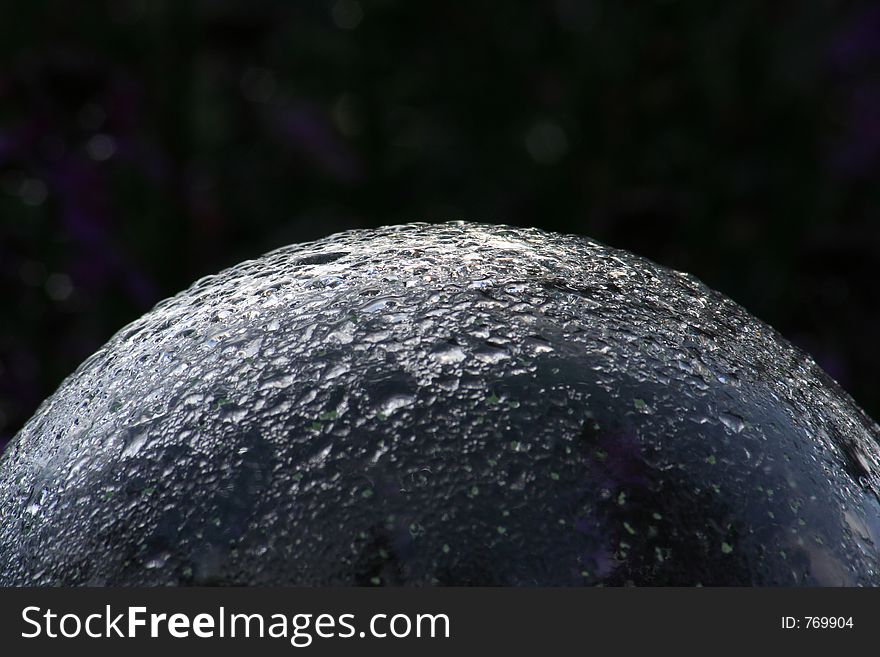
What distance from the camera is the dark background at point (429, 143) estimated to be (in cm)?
272

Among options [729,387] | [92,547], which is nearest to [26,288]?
[92,547]

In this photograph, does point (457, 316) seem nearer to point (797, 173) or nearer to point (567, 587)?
point (567, 587)

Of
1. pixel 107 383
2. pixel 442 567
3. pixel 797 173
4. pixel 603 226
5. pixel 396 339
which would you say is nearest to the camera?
pixel 442 567

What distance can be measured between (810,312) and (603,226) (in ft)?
1.73

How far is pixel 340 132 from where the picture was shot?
12.0 feet

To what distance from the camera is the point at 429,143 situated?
12.3 feet

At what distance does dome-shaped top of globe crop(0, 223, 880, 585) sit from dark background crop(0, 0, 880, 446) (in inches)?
57.5

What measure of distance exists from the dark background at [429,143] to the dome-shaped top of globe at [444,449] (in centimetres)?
146

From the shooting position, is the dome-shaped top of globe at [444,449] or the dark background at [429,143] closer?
the dome-shaped top of globe at [444,449]

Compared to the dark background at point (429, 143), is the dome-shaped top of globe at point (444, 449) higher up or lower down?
higher up

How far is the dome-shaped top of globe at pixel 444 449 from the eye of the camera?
96cm

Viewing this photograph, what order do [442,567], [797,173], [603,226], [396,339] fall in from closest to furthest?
[442,567] → [396,339] → [603,226] → [797,173]

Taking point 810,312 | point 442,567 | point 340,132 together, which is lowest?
point 340,132

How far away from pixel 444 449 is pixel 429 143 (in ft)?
9.34
